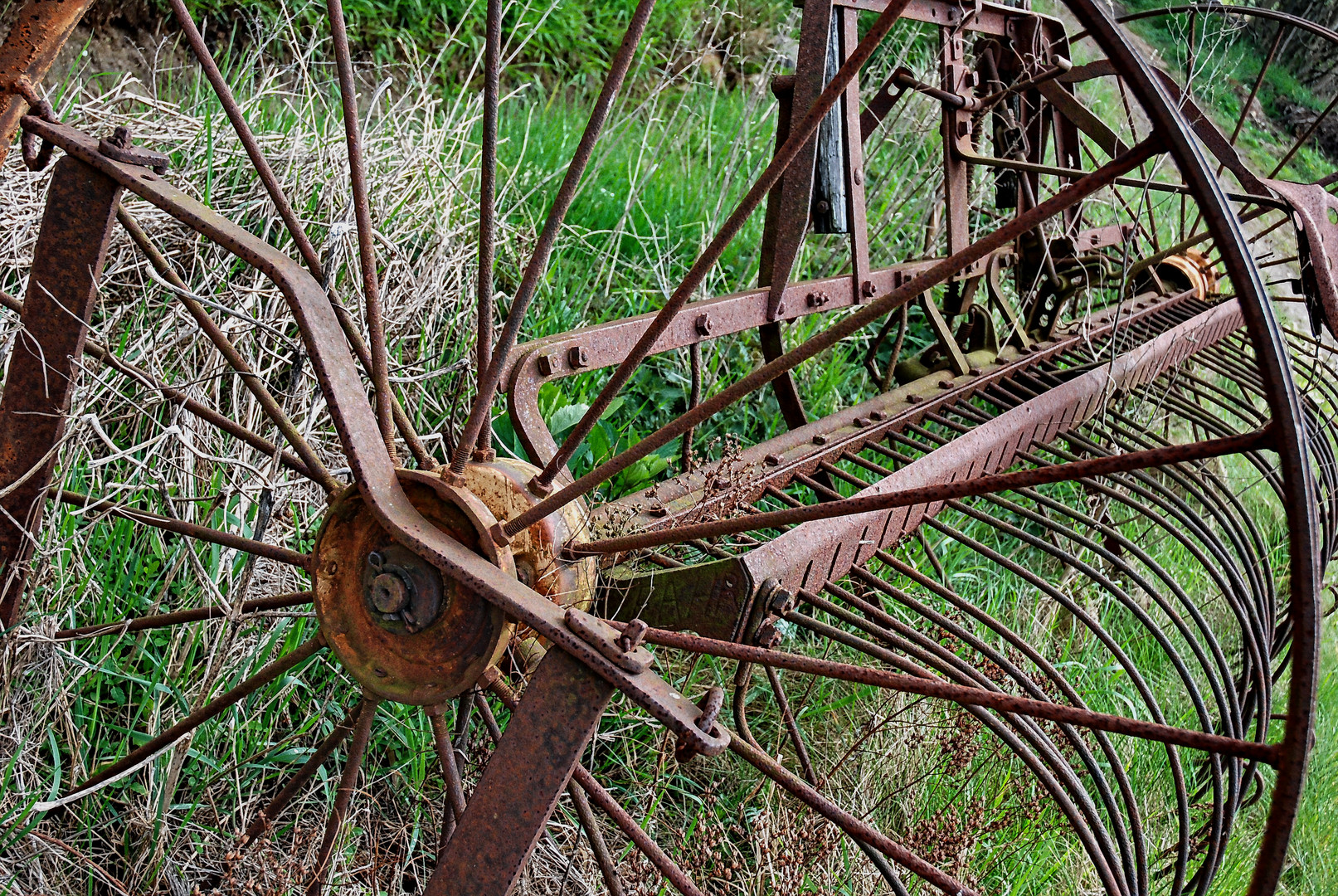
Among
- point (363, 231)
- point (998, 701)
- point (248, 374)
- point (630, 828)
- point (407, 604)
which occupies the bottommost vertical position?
point (630, 828)

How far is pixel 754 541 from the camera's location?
6.77 ft

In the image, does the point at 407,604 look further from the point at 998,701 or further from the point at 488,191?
the point at 998,701

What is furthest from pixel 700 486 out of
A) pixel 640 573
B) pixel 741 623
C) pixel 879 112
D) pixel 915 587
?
pixel 879 112

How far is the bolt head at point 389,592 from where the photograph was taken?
1.37 metres

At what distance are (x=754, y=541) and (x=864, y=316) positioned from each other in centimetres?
95

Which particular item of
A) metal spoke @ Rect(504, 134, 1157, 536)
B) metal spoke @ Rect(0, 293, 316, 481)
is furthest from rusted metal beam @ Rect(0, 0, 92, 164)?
metal spoke @ Rect(504, 134, 1157, 536)

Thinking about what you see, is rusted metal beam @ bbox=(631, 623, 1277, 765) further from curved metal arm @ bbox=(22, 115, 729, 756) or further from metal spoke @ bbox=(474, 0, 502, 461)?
metal spoke @ bbox=(474, 0, 502, 461)

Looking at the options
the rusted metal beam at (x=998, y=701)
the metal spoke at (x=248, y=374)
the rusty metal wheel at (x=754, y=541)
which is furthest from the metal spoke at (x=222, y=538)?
the rusted metal beam at (x=998, y=701)

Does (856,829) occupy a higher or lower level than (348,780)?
higher

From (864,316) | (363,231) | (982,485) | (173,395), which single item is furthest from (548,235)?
(173,395)

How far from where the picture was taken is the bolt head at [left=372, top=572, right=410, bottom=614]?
4.50 ft

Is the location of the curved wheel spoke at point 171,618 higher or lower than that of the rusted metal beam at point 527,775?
lower

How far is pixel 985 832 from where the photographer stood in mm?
2207

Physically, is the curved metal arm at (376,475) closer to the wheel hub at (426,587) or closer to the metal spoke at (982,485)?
the wheel hub at (426,587)
